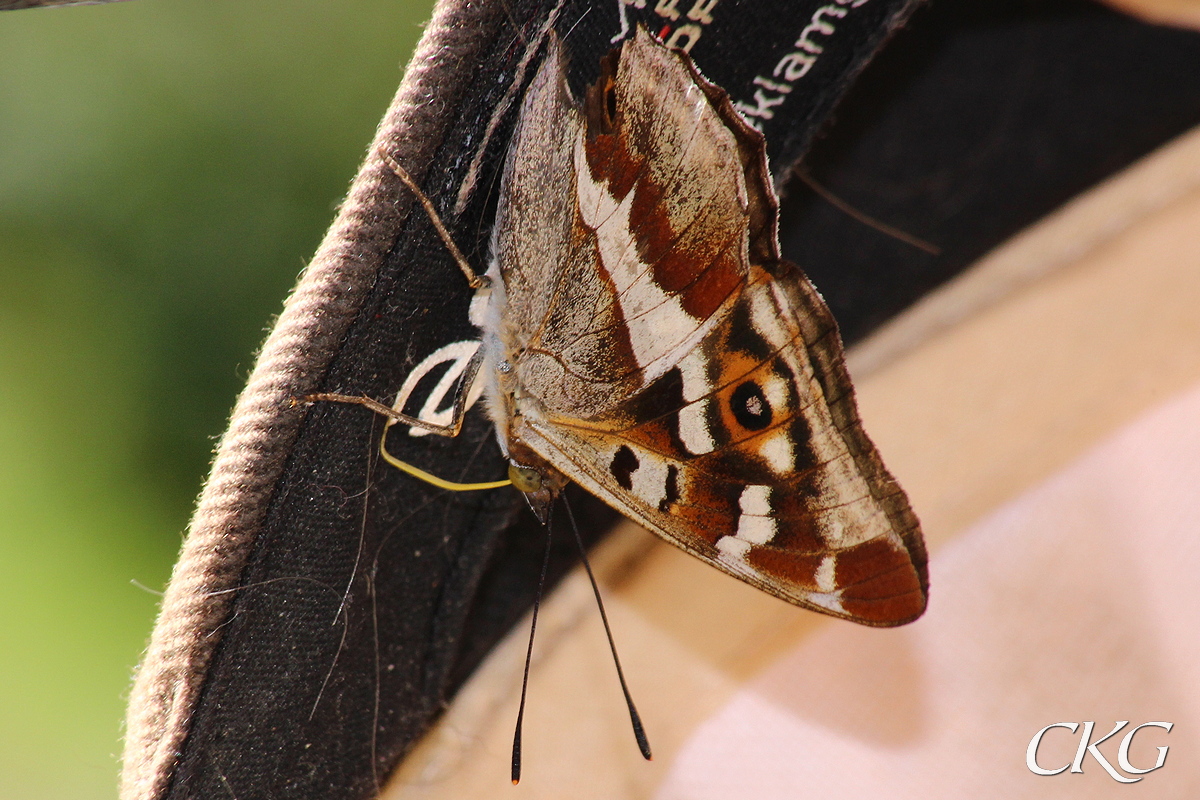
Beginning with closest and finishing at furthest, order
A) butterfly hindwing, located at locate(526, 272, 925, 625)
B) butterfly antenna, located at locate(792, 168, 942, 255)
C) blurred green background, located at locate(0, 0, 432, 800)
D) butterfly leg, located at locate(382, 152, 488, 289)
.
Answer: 1. butterfly leg, located at locate(382, 152, 488, 289)
2. butterfly hindwing, located at locate(526, 272, 925, 625)
3. butterfly antenna, located at locate(792, 168, 942, 255)
4. blurred green background, located at locate(0, 0, 432, 800)

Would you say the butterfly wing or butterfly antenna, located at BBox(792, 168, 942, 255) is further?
butterfly antenna, located at BBox(792, 168, 942, 255)

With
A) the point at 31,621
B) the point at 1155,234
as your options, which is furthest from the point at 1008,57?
the point at 31,621

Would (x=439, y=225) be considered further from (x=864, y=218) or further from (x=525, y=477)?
(x=864, y=218)

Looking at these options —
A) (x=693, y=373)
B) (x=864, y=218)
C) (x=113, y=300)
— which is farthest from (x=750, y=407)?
(x=113, y=300)

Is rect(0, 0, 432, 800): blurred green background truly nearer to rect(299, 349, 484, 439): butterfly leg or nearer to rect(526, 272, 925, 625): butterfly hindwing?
rect(299, 349, 484, 439): butterfly leg

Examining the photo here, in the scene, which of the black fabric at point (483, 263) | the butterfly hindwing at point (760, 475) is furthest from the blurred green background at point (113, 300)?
the butterfly hindwing at point (760, 475)

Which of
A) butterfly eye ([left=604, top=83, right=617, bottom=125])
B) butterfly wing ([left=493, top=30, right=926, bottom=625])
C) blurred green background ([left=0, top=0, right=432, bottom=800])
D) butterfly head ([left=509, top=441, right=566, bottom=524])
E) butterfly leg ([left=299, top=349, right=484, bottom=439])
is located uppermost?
butterfly eye ([left=604, top=83, right=617, bottom=125])

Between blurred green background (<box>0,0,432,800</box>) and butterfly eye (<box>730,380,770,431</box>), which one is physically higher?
butterfly eye (<box>730,380,770,431</box>)

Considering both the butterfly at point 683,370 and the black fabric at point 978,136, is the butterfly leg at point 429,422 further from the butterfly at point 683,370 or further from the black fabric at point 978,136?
the black fabric at point 978,136

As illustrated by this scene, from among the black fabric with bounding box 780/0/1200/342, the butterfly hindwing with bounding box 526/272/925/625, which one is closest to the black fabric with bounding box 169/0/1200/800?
the black fabric with bounding box 780/0/1200/342
